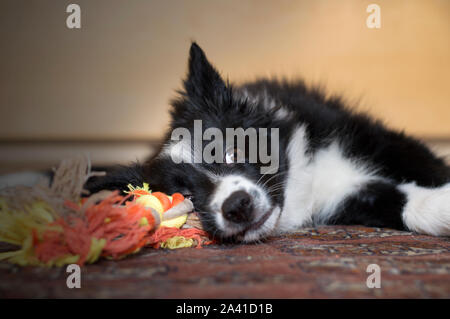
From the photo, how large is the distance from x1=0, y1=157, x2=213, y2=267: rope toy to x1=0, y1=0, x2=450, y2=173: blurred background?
9.18 ft

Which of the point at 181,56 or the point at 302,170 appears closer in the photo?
the point at 302,170

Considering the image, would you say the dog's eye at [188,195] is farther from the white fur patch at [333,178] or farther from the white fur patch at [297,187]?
the white fur patch at [333,178]

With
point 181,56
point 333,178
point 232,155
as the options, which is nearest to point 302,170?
point 333,178

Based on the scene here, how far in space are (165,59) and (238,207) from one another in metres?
3.08

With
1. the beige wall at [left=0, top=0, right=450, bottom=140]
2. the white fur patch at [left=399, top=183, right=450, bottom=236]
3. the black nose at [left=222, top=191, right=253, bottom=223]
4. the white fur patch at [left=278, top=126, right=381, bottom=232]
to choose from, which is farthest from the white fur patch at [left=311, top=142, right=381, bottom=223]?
the beige wall at [left=0, top=0, right=450, bottom=140]

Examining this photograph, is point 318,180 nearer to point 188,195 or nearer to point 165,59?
point 188,195

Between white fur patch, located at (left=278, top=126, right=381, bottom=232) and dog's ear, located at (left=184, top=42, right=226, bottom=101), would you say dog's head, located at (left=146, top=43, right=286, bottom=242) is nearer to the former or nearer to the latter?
dog's ear, located at (left=184, top=42, right=226, bottom=101)

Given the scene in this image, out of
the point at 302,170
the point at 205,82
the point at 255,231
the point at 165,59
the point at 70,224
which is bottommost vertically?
the point at 255,231

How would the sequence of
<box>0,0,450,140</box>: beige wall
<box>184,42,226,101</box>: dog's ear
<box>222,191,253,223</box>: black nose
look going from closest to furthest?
<box>222,191,253,223</box>: black nose → <box>184,42,226,101</box>: dog's ear → <box>0,0,450,140</box>: beige wall

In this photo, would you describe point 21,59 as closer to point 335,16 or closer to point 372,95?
point 335,16

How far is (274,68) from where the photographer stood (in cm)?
428

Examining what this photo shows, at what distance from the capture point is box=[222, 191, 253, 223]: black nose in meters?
1.66

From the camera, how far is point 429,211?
185cm
